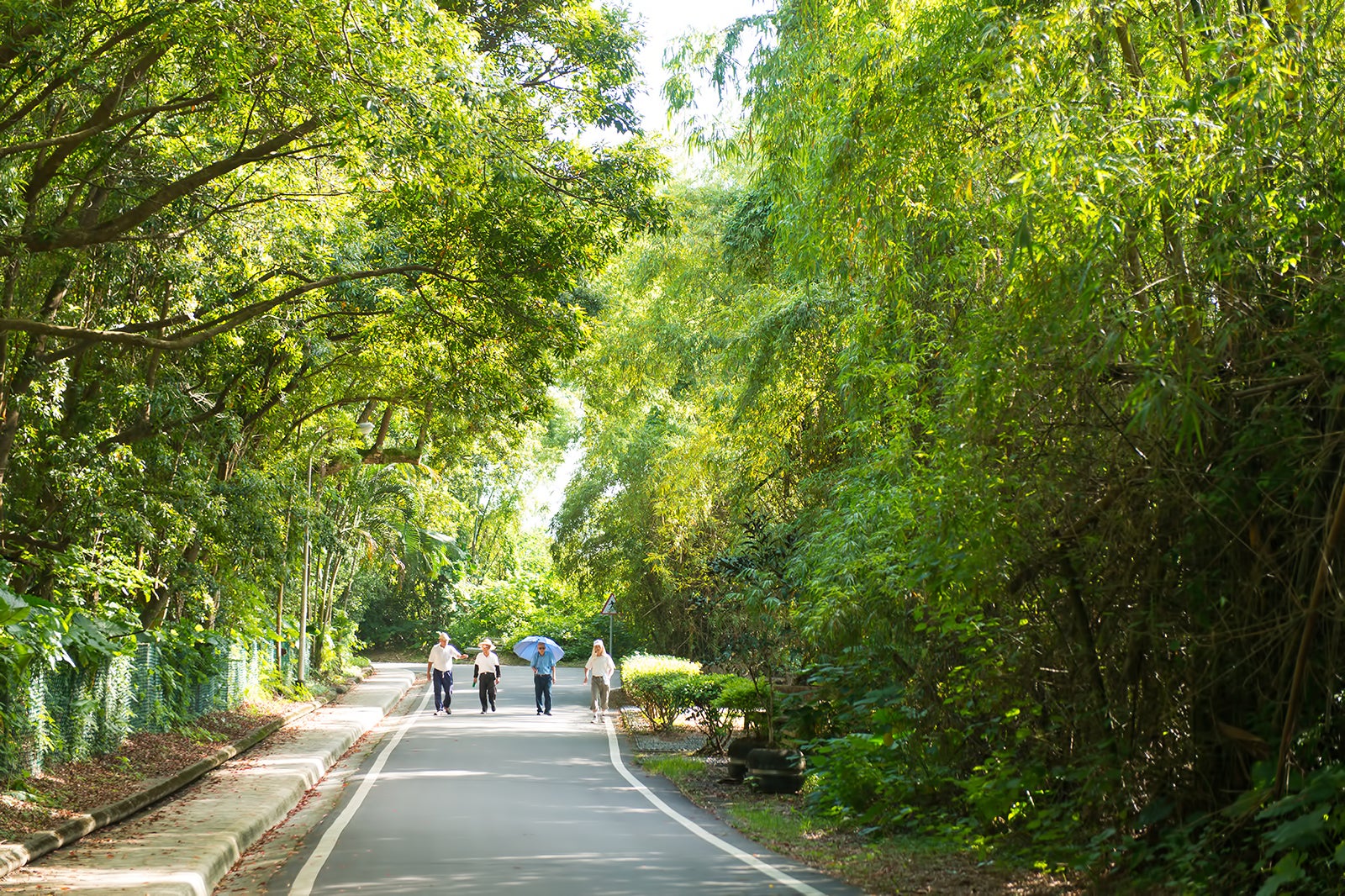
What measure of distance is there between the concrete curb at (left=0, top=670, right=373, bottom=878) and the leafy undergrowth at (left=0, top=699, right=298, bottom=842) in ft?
0.50

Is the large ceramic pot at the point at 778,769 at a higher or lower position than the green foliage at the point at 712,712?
lower

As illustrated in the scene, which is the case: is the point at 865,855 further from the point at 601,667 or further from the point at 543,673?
the point at 543,673

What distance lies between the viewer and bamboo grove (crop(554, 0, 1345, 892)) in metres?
6.77

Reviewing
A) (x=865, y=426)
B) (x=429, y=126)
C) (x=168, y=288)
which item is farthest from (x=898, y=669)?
(x=168, y=288)

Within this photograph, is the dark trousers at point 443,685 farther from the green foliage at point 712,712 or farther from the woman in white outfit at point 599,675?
the green foliage at point 712,712

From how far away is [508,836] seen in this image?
11.6m

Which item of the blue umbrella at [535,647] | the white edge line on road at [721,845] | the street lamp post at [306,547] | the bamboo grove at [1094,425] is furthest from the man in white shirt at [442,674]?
the bamboo grove at [1094,425]

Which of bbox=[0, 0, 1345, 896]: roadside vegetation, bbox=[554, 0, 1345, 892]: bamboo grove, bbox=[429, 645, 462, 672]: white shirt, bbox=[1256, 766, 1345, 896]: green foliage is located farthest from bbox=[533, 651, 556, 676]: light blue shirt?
bbox=[1256, 766, 1345, 896]: green foliage

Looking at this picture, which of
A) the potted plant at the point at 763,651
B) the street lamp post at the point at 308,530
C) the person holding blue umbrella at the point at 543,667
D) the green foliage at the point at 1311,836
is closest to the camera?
the green foliage at the point at 1311,836

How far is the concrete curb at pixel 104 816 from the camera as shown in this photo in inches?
378

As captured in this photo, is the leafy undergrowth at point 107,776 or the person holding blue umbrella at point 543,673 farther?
the person holding blue umbrella at point 543,673

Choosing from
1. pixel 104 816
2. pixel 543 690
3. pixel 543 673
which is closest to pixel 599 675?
pixel 543 673

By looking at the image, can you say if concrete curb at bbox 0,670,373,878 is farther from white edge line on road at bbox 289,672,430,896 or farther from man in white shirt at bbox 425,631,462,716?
man in white shirt at bbox 425,631,462,716

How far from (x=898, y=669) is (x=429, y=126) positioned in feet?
23.2
